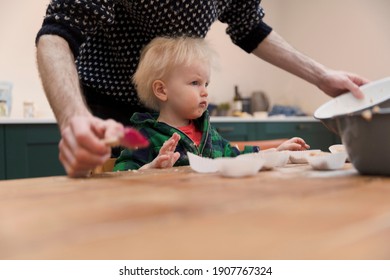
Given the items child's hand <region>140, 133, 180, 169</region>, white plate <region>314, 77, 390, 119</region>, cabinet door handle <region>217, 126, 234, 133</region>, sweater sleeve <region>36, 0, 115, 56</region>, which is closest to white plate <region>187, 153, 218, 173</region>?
child's hand <region>140, 133, 180, 169</region>

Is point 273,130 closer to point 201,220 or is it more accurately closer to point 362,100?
point 362,100

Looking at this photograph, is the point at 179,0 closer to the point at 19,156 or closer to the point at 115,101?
the point at 115,101

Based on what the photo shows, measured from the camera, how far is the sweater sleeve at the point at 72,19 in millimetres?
917

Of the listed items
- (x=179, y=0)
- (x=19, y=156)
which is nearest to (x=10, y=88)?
(x=19, y=156)

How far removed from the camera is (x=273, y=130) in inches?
152

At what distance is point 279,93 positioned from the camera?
474 cm

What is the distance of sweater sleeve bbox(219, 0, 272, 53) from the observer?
150 cm

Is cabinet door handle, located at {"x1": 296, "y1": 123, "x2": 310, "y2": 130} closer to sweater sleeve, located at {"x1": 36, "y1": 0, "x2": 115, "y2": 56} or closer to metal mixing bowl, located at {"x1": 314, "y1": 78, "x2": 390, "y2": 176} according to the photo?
sweater sleeve, located at {"x1": 36, "y1": 0, "x2": 115, "y2": 56}

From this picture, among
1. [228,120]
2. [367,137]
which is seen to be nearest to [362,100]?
[367,137]

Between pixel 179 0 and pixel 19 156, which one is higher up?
pixel 179 0

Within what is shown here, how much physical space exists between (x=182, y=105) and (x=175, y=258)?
3.52 feet

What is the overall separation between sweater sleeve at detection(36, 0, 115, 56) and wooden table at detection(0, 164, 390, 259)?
0.44 metres

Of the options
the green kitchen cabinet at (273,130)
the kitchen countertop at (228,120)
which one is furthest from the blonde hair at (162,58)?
the green kitchen cabinet at (273,130)

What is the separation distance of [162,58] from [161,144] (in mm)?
267
